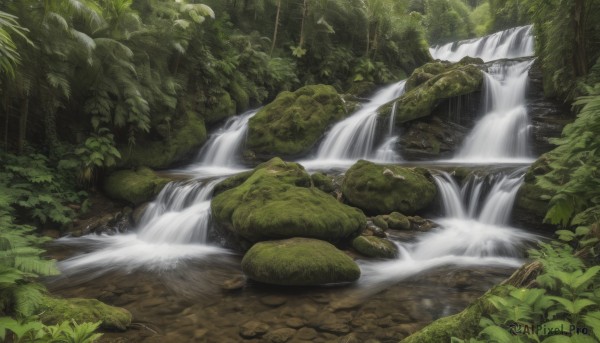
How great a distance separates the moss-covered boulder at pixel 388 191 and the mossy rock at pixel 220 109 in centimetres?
725

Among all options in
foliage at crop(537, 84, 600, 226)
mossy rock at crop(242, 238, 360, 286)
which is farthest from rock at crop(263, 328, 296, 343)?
foliage at crop(537, 84, 600, 226)

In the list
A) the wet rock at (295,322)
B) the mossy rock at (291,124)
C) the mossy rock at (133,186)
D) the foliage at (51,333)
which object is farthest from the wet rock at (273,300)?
the mossy rock at (291,124)

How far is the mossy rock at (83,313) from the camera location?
3469mm

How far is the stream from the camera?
4.05 m

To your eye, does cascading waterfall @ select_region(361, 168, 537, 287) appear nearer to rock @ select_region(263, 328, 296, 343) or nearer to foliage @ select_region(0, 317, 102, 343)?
rock @ select_region(263, 328, 296, 343)

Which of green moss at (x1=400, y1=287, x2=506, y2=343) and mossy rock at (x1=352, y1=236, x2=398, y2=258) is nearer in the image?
green moss at (x1=400, y1=287, x2=506, y2=343)

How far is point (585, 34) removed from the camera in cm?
955

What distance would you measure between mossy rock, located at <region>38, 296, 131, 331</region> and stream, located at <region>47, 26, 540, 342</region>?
16cm

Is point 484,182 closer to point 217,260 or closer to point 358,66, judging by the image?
point 217,260

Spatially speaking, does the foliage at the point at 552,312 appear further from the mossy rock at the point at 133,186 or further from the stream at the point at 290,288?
the mossy rock at the point at 133,186

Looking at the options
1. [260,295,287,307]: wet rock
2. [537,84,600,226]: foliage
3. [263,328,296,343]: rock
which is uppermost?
[537,84,600,226]: foliage

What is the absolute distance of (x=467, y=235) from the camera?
22.7 feet

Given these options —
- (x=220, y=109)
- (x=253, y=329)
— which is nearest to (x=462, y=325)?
(x=253, y=329)

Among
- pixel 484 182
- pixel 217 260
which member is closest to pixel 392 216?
pixel 484 182
